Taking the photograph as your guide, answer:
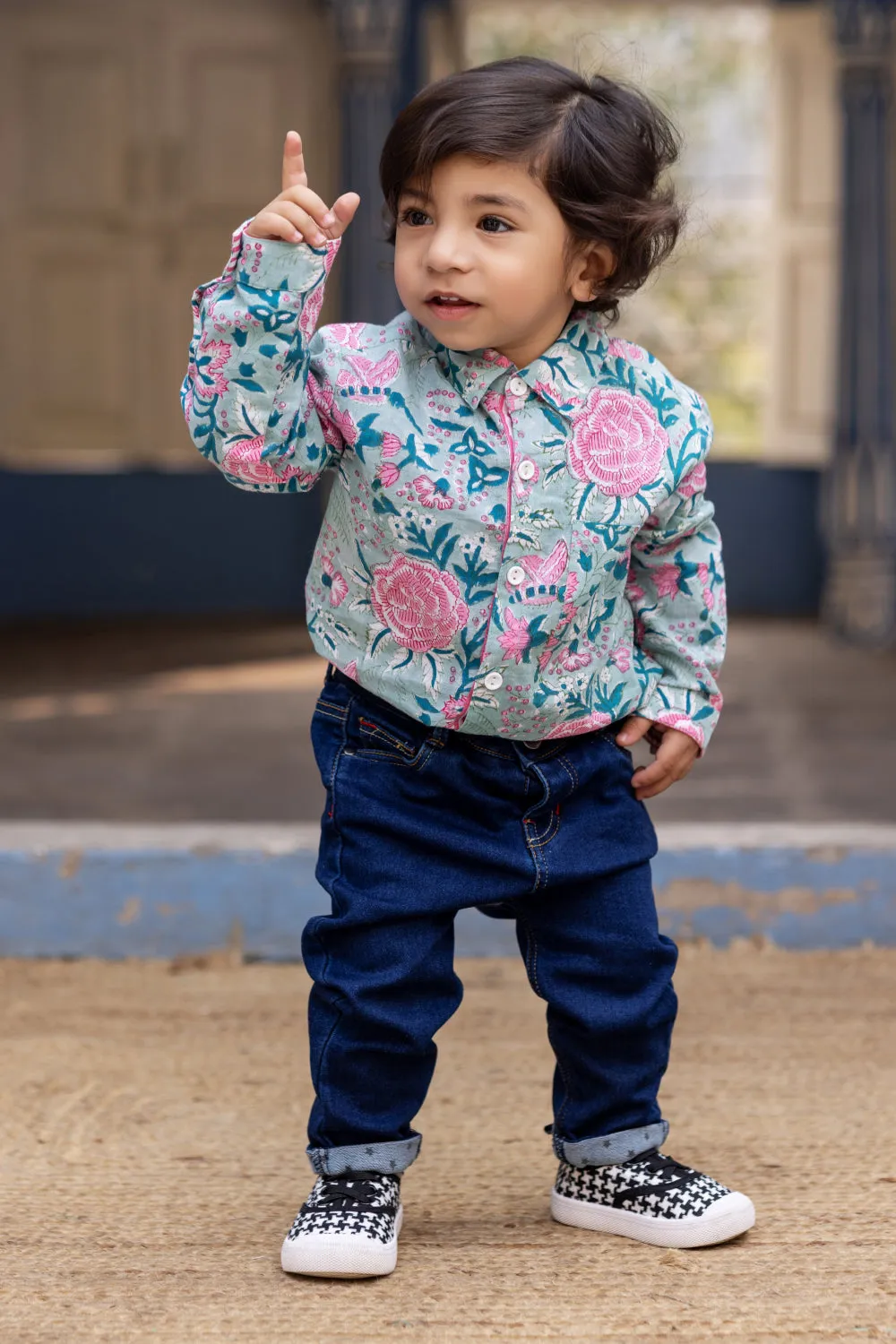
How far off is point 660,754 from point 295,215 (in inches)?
Result: 22.6

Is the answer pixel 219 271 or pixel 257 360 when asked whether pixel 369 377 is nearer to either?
pixel 257 360

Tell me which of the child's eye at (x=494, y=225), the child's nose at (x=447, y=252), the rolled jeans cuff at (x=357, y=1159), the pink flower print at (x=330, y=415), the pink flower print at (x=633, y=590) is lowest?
the rolled jeans cuff at (x=357, y=1159)

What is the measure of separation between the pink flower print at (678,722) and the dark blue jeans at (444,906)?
6cm

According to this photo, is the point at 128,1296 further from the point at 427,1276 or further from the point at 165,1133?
the point at 165,1133

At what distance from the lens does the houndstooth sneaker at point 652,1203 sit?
146 centimetres

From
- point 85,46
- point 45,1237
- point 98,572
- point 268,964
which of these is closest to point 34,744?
point 268,964

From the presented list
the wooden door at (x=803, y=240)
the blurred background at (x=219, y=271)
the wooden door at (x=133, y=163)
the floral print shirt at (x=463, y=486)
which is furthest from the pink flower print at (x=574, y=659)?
Result: the wooden door at (x=133, y=163)

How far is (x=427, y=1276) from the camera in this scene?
54.6 inches

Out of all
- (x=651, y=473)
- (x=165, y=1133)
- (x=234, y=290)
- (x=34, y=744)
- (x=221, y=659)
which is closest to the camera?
(x=234, y=290)

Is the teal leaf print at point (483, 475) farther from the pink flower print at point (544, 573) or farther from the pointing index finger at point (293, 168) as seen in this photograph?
the pointing index finger at point (293, 168)

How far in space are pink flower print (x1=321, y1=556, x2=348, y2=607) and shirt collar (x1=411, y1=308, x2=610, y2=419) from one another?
0.19 m

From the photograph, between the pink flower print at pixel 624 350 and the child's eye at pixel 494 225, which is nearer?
the child's eye at pixel 494 225

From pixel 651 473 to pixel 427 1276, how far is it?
27.2 inches

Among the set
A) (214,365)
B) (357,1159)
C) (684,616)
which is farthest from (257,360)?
(357,1159)
